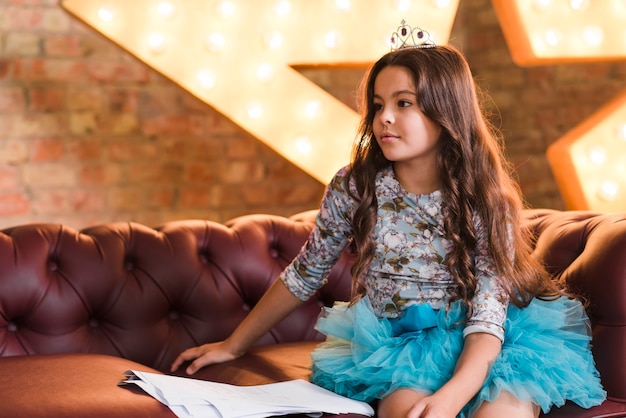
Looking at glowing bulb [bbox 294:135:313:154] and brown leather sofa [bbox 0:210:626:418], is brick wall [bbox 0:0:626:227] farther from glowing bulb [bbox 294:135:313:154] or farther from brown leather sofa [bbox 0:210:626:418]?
brown leather sofa [bbox 0:210:626:418]

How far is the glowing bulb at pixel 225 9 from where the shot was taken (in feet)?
8.71

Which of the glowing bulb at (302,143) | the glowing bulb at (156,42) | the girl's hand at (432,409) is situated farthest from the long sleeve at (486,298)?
the glowing bulb at (156,42)

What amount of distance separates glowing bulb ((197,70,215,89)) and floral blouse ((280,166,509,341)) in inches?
29.8

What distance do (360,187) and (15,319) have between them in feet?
3.10

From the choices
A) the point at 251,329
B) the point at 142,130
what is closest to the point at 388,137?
the point at 251,329

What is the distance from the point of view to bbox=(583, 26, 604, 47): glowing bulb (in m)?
2.91

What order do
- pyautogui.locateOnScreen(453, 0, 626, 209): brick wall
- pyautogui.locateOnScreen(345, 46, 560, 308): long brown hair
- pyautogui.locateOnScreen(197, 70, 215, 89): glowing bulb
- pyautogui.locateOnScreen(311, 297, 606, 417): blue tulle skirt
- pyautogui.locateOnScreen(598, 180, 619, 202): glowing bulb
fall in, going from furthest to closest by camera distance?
pyautogui.locateOnScreen(453, 0, 626, 209): brick wall
pyautogui.locateOnScreen(598, 180, 619, 202): glowing bulb
pyautogui.locateOnScreen(197, 70, 215, 89): glowing bulb
pyautogui.locateOnScreen(345, 46, 560, 308): long brown hair
pyautogui.locateOnScreen(311, 297, 606, 417): blue tulle skirt

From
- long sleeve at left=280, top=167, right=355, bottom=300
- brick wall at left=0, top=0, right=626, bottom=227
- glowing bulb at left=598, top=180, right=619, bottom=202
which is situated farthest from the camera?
brick wall at left=0, top=0, right=626, bottom=227

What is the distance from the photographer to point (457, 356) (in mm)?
1787

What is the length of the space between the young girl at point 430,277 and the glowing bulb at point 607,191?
3.15 feet

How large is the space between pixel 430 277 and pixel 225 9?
120 cm

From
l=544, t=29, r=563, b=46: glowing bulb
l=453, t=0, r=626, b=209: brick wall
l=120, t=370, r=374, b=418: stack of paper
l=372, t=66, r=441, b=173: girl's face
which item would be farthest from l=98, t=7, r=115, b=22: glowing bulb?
l=453, t=0, r=626, b=209: brick wall

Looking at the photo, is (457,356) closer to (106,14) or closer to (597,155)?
(597,155)

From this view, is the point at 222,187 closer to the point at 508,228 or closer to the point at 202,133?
the point at 202,133
